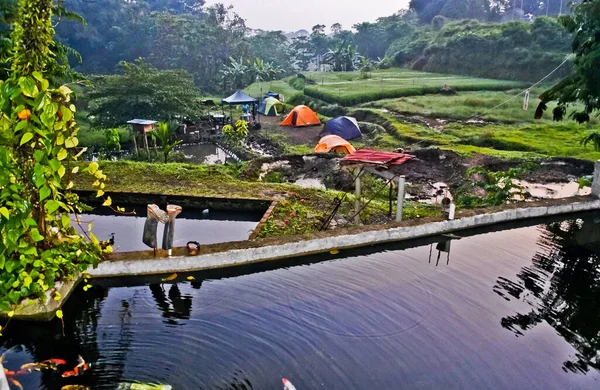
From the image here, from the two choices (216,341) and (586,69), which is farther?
(586,69)

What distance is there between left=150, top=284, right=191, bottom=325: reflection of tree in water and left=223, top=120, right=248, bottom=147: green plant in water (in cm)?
1727

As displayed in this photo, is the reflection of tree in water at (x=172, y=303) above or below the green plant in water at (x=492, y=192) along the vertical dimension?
below

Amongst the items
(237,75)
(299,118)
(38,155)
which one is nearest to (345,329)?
(38,155)

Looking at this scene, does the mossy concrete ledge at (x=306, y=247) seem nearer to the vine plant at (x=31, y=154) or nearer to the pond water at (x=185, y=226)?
the vine plant at (x=31, y=154)

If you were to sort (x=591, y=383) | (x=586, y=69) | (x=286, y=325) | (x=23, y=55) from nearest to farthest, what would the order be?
(x=23, y=55), (x=591, y=383), (x=286, y=325), (x=586, y=69)

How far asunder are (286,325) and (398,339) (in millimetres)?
1636

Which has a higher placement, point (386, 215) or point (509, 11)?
point (509, 11)

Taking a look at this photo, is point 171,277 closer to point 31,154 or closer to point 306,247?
point 306,247

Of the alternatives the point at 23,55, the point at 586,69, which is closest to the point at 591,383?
the point at 23,55

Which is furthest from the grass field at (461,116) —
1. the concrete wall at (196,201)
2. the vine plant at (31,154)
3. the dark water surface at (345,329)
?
the vine plant at (31,154)

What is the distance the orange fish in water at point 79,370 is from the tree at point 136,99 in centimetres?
2170

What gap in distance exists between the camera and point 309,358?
20.3 feet

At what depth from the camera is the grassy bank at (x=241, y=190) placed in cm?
1177

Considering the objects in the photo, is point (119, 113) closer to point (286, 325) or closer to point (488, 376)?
point (286, 325)
